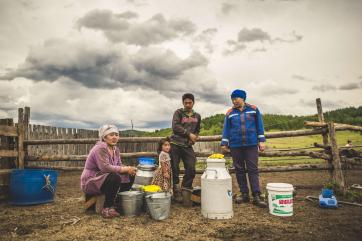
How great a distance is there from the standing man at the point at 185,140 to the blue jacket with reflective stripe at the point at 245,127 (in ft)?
2.19

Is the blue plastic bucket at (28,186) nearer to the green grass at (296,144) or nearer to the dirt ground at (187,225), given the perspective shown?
the dirt ground at (187,225)

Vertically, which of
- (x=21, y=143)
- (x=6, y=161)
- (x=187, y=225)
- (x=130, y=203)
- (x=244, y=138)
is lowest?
(x=187, y=225)

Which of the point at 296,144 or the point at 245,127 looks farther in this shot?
the point at 296,144

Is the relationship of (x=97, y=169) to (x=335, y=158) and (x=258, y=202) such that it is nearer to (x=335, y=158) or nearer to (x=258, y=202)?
(x=258, y=202)

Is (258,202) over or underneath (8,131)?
underneath

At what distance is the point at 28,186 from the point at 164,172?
2563 millimetres

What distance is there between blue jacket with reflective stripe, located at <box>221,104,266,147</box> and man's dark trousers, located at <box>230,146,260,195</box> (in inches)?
5.4

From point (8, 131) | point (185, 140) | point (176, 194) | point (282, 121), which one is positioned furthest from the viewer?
point (282, 121)

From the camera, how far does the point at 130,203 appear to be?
4293mm

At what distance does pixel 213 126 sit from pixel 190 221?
3153 cm

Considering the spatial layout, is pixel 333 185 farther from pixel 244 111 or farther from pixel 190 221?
pixel 190 221

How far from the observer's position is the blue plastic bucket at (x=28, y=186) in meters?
5.27

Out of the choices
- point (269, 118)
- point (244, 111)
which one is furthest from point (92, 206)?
point (269, 118)

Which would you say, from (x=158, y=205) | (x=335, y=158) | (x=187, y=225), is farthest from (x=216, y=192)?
(x=335, y=158)
